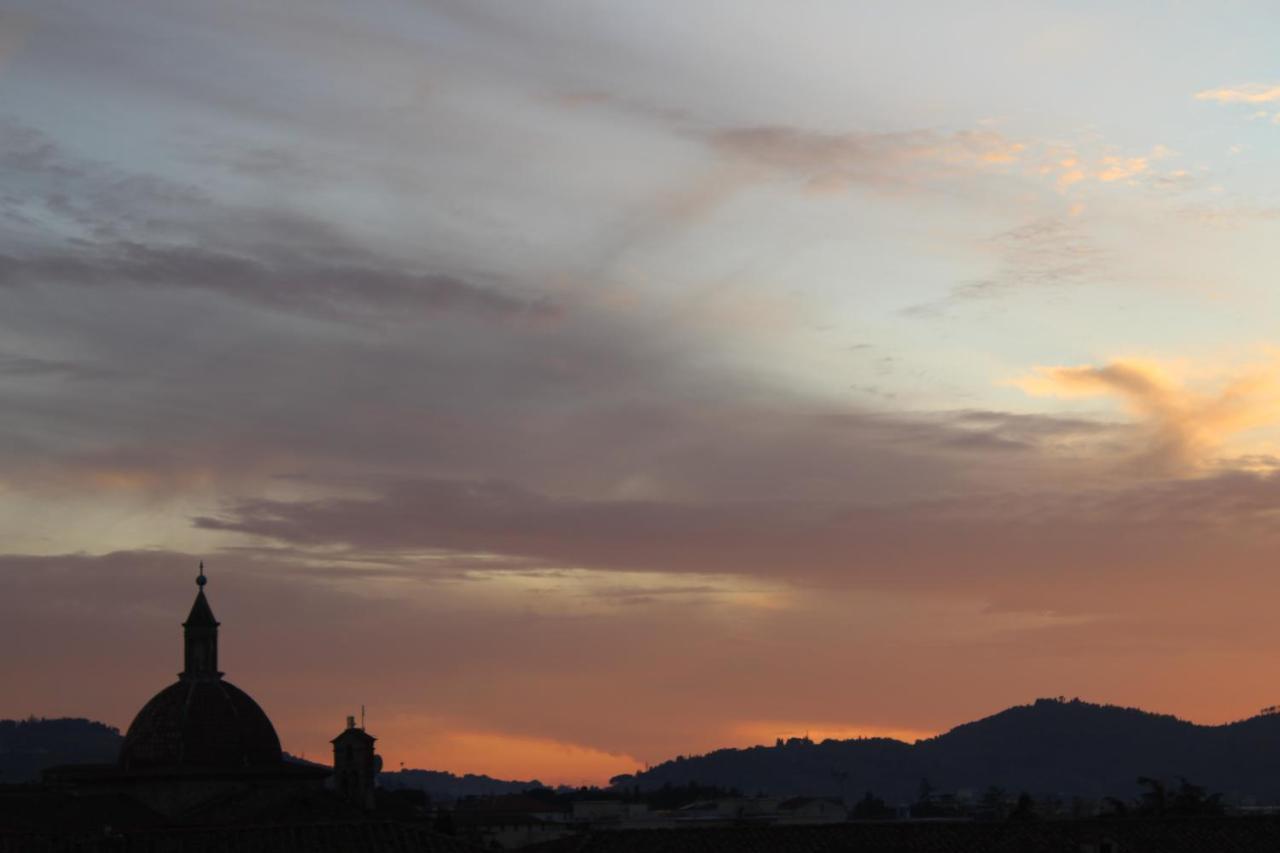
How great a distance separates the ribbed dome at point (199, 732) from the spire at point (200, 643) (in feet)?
3.40

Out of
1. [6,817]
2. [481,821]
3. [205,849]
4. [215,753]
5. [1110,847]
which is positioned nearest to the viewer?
[205,849]

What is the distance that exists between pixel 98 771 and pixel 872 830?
1824 inches

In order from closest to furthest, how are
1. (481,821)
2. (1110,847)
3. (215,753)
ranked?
(1110,847), (215,753), (481,821)

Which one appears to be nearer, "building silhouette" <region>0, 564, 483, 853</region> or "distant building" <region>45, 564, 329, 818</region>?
"building silhouette" <region>0, 564, 483, 853</region>

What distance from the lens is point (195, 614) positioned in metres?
106

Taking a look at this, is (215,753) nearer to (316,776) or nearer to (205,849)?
(316,776)

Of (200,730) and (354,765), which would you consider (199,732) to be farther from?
(354,765)

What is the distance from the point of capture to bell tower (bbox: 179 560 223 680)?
10256cm

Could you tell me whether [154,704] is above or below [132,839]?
above

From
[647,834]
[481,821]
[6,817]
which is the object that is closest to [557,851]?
[647,834]

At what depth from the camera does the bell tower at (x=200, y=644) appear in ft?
336

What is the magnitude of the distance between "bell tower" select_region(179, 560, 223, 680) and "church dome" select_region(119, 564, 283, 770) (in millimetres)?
73

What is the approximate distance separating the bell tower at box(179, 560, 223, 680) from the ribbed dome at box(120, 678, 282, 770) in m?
0.97

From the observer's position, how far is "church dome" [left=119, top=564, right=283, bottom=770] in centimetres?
9788
